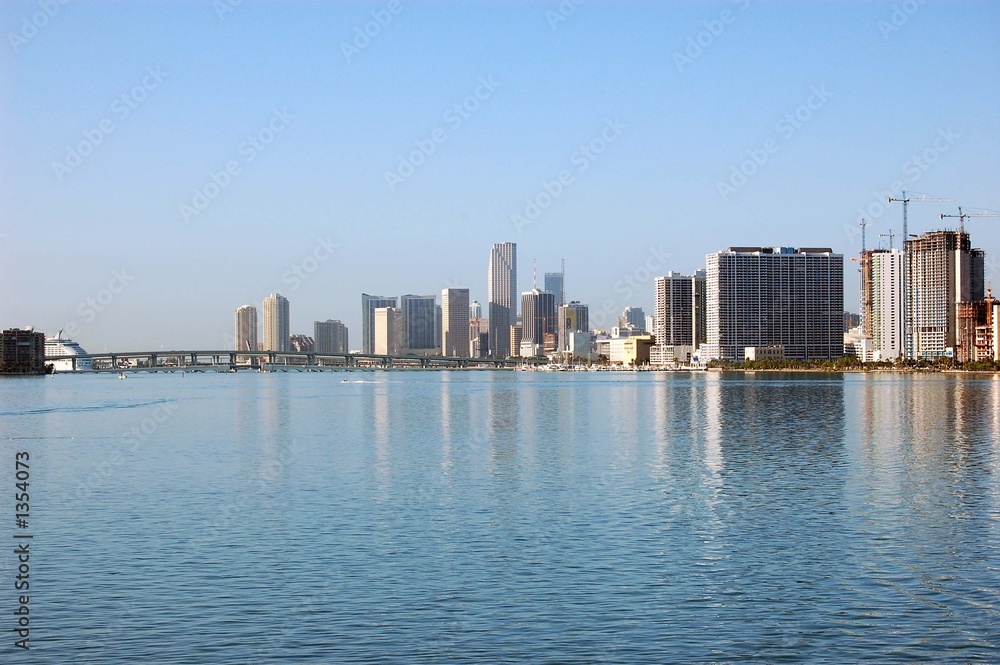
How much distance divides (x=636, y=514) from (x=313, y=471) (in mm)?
14154

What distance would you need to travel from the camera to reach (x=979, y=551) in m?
22.0

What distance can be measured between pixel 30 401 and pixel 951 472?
85216 millimetres

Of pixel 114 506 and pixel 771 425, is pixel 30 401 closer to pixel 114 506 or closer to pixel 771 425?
pixel 771 425

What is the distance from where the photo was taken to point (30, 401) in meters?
97.5

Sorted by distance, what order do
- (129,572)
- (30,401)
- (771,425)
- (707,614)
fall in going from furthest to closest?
1. (30,401)
2. (771,425)
3. (129,572)
4. (707,614)

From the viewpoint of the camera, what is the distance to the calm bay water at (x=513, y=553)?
16.0 m

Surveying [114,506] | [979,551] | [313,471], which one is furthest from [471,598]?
[313,471]

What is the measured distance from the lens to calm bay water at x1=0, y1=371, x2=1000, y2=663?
630 inches

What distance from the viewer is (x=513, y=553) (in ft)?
71.6

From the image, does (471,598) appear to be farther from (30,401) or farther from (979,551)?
(30,401)

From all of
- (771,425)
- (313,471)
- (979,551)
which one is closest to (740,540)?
(979,551)

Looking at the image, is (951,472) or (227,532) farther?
(951,472)

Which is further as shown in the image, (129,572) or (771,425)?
(771,425)

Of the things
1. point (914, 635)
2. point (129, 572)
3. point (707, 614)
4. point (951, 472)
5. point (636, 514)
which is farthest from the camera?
point (951, 472)
